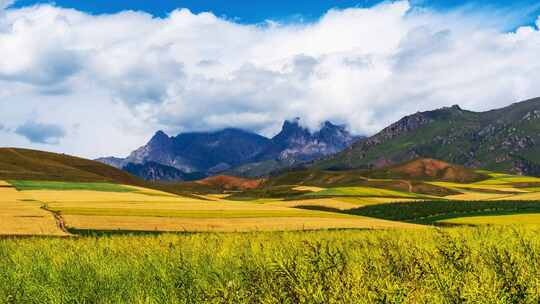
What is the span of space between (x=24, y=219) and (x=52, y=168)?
95.6 metres

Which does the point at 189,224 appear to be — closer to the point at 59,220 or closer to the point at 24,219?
the point at 59,220

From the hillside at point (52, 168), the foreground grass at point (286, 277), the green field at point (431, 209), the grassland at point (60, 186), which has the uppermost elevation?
the hillside at point (52, 168)

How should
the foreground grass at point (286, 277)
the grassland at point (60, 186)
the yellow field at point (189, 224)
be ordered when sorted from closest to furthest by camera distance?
1. the foreground grass at point (286, 277)
2. the yellow field at point (189, 224)
3. the grassland at point (60, 186)

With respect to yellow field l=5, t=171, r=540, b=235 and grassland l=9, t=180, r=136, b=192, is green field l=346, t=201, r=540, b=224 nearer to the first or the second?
yellow field l=5, t=171, r=540, b=235

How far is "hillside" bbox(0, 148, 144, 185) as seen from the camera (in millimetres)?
128750

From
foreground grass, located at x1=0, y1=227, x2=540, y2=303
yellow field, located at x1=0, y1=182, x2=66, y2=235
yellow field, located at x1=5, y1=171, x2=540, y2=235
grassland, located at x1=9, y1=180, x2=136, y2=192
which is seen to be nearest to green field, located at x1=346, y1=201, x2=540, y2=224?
yellow field, located at x1=5, y1=171, x2=540, y2=235

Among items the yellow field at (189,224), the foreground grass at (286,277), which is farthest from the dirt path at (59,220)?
the foreground grass at (286,277)

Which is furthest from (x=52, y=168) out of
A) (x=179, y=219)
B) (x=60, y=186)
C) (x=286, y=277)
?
(x=286, y=277)

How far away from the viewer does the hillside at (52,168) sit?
422 feet

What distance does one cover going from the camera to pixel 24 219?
176 ft

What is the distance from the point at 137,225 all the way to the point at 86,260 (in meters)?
36.0

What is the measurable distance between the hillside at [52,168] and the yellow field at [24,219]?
158 feet

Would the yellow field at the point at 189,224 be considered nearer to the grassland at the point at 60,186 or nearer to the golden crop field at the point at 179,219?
the golden crop field at the point at 179,219

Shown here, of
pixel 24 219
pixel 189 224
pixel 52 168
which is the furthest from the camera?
pixel 52 168
